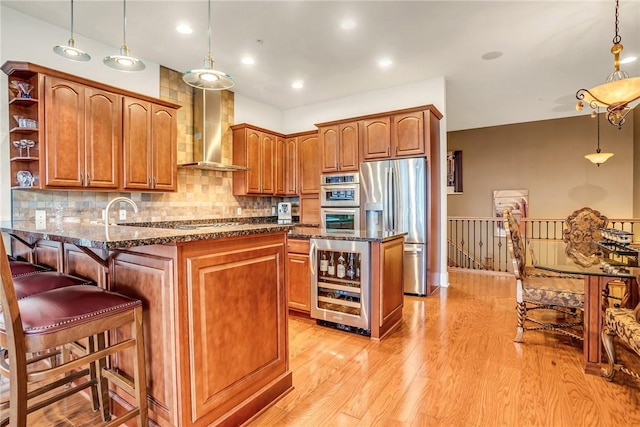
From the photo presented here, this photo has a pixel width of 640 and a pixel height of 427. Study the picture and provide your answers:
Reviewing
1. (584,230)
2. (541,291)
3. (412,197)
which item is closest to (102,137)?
(412,197)

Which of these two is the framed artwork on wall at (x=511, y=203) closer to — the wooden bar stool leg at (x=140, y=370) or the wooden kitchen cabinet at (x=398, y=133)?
the wooden kitchen cabinet at (x=398, y=133)

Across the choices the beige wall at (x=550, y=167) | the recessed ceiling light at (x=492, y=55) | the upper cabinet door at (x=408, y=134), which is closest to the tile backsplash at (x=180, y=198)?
the upper cabinet door at (x=408, y=134)

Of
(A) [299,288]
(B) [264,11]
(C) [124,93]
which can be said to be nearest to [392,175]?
(A) [299,288]

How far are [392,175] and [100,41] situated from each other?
12.5 ft

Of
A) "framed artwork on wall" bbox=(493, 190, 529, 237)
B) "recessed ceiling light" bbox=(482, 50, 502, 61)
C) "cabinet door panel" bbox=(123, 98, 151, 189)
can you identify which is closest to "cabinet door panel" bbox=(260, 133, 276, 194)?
"cabinet door panel" bbox=(123, 98, 151, 189)

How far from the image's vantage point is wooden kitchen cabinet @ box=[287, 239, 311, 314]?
10.2 ft

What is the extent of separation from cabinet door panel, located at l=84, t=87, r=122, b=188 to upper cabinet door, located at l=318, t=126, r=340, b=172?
8.96 ft

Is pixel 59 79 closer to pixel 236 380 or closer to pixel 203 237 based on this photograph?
pixel 203 237

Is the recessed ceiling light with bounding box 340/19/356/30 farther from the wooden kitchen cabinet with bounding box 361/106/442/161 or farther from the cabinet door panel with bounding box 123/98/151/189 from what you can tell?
the cabinet door panel with bounding box 123/98/151/189

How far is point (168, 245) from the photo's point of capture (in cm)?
142

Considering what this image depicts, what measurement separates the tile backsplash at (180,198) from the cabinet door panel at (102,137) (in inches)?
15.2

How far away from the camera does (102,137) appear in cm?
317

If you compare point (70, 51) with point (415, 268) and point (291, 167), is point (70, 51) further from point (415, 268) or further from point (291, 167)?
point (415, 268)

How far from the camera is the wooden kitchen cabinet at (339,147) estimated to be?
4699 millimetres
